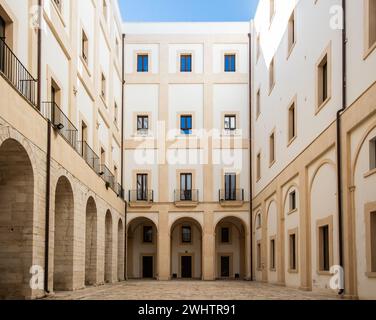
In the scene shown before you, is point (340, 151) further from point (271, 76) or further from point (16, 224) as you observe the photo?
point (271, 76)

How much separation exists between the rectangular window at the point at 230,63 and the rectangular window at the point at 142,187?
8207 millimetres

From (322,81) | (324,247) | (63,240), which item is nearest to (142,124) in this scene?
(63,240)

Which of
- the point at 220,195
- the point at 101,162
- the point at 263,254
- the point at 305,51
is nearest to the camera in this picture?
the point at 305,51

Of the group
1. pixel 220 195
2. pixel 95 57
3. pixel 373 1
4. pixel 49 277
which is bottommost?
pixel 49 277

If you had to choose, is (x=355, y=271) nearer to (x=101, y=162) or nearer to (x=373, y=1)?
(x=373, y=1)

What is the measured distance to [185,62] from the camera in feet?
125

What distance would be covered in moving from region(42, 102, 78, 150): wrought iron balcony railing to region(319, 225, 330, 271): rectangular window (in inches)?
329

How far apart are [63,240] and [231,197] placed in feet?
57.3

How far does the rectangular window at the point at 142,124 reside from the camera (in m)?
37.1

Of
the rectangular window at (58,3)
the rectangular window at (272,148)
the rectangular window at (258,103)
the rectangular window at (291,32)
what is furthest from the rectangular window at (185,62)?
the rectangular window at (58,3)

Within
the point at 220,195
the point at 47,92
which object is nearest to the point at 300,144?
the point at 47,92

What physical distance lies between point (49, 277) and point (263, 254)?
1558 centimetres

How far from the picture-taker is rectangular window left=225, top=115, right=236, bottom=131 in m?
36.8

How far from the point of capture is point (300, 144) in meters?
21.7
